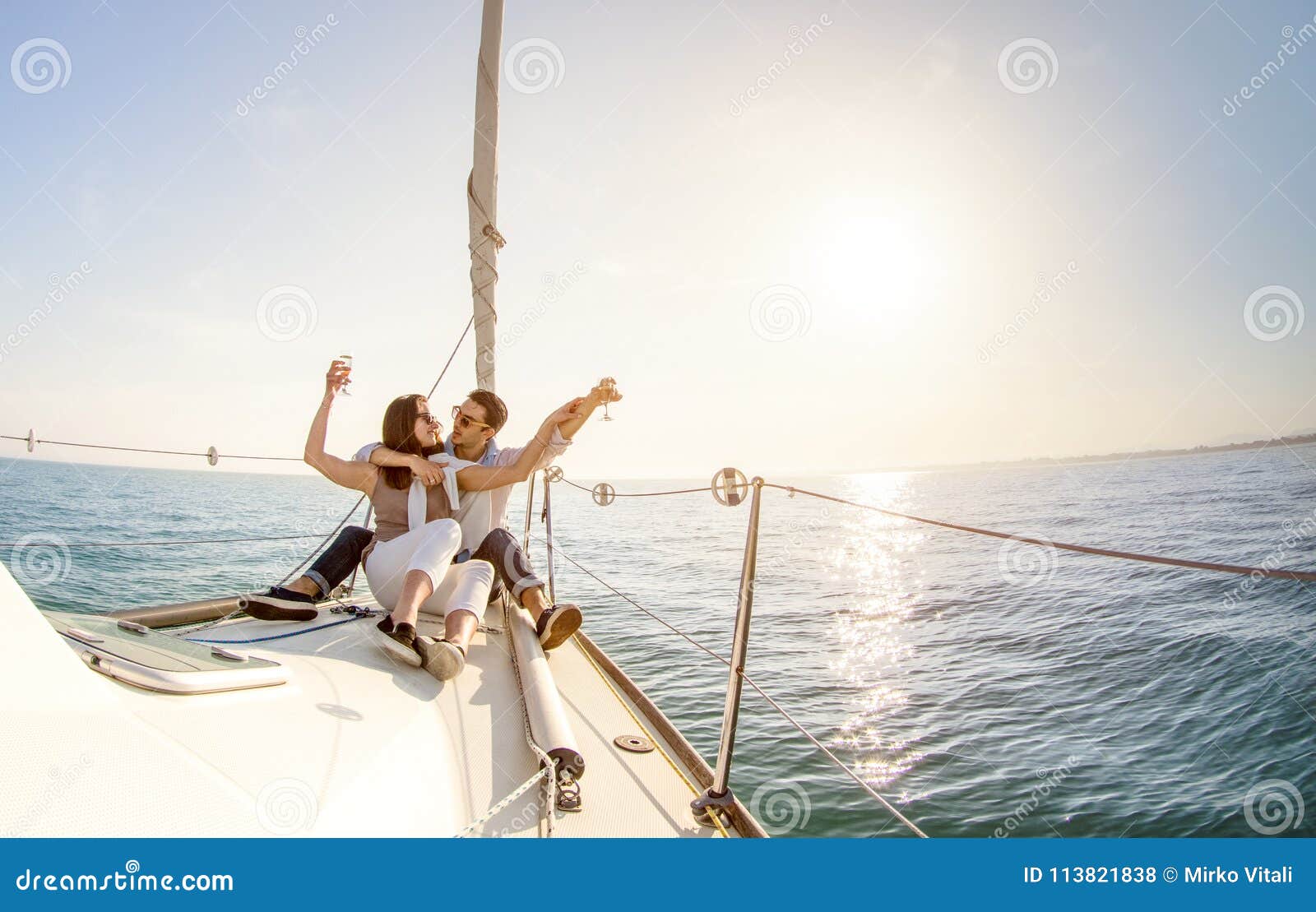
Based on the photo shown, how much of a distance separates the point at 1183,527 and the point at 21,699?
24.6 m

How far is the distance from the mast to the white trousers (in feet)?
5.55

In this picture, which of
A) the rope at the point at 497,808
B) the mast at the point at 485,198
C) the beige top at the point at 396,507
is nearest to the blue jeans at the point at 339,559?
the beige top at the point at 396,507

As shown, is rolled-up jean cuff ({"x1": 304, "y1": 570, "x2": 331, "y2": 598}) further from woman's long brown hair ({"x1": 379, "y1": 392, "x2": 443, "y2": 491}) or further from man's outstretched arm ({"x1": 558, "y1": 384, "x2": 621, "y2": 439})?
man's outstretched arm ({"x1": 558, "y1": 384, "x2": 621, "y2": 439})

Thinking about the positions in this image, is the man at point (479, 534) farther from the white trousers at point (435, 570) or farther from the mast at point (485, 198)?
the mast at point (485, 198)

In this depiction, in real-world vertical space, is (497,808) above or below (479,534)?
below

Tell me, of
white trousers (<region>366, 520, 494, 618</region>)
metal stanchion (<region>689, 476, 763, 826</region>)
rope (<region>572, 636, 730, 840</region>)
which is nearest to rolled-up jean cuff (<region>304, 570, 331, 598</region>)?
white trousers (<region>366, 520, 494, 618</region>)

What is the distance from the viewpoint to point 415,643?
8.38 ft

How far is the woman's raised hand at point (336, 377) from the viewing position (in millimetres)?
3297

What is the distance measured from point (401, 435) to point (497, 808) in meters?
2.29

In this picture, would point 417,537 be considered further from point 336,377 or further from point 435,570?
point 336,377

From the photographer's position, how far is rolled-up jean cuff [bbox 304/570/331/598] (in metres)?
3.58

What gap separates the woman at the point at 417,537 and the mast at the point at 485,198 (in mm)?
1052

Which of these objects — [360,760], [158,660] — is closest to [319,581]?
[158,660]

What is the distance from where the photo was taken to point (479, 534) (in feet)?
12.2
